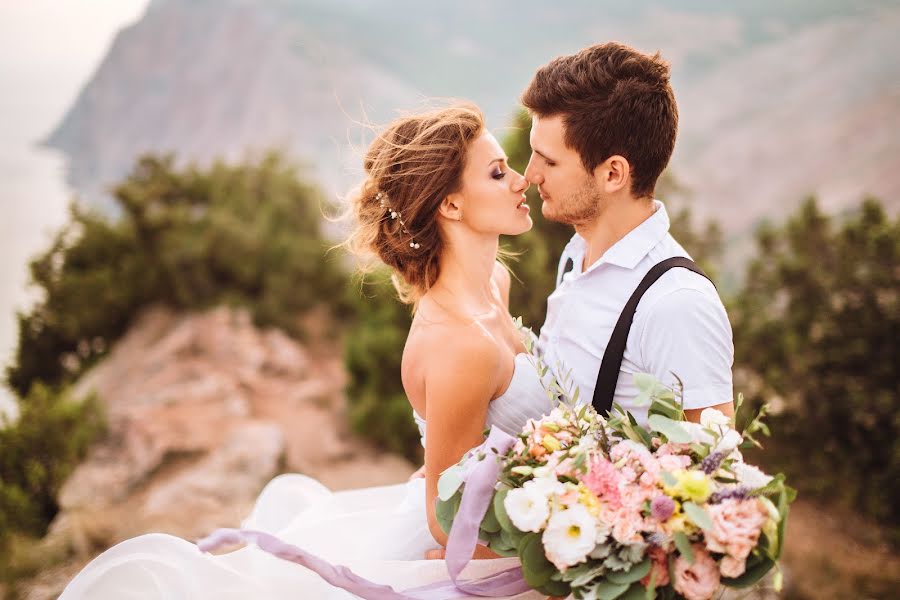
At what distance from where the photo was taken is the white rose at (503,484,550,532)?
161cm

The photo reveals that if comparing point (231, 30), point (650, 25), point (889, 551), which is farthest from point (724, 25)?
point (889, 551)

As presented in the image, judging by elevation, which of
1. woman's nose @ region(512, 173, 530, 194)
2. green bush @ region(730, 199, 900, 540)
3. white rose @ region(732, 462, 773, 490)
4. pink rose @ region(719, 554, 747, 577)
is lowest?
green bush @ region(730, 199, 900, 540)

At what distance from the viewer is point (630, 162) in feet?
7.86

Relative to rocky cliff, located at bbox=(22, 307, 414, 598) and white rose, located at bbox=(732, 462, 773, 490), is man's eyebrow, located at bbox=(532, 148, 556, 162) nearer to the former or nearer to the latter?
white rose, located at bbox=(732, 462, 773, 490)

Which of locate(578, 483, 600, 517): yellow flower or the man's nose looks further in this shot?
the man's nose

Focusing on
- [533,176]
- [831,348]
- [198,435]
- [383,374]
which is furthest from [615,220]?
[198,435]

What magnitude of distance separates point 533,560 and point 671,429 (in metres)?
0.47

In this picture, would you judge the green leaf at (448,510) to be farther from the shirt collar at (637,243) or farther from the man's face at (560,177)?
the man's face at (560,177)

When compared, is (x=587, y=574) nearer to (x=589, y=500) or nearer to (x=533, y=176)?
(x=589, y=500)

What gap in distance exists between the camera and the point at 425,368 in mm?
2291

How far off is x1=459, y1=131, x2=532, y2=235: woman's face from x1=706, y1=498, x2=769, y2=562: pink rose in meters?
1.28

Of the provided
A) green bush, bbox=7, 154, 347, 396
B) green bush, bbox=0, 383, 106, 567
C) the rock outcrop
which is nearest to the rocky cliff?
the rock outcrop

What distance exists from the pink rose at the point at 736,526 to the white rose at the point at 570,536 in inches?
10.3

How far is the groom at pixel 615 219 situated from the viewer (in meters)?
2.08
